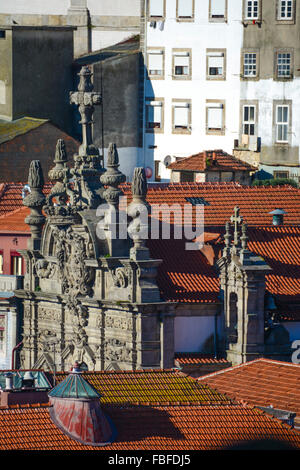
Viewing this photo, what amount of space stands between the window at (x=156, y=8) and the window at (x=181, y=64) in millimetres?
2073

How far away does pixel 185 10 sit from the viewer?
13162 cm

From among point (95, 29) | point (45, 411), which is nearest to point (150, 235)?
point (45, 411)

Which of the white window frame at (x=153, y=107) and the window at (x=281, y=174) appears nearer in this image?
the window at (x=281, y=174)

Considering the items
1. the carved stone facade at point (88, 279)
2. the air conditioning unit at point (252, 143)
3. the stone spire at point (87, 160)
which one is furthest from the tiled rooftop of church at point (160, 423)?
the air conditioning unit at point (252, 143)

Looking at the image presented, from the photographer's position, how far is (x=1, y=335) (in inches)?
3880

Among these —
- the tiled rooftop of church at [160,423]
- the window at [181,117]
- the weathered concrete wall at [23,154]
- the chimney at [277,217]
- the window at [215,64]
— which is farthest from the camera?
the window at [181,117]

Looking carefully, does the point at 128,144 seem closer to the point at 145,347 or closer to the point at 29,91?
the point at 29,91

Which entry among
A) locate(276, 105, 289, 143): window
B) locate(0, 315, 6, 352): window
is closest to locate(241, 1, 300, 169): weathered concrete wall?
locate(276, 105, 289, 143): window

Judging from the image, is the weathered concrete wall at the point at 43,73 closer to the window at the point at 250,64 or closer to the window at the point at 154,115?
the window at the point at 154,115

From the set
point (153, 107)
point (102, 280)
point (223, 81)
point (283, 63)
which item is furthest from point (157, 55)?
point (102, 280)

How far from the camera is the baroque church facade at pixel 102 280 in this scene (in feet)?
296

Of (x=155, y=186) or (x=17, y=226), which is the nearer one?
(x=17, y=226)

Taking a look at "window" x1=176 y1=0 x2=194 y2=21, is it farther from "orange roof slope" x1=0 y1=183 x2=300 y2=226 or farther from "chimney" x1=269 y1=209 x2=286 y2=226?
"chimney" x1=269 y1=209 x2=286 y2=226

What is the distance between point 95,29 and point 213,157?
15926mm
